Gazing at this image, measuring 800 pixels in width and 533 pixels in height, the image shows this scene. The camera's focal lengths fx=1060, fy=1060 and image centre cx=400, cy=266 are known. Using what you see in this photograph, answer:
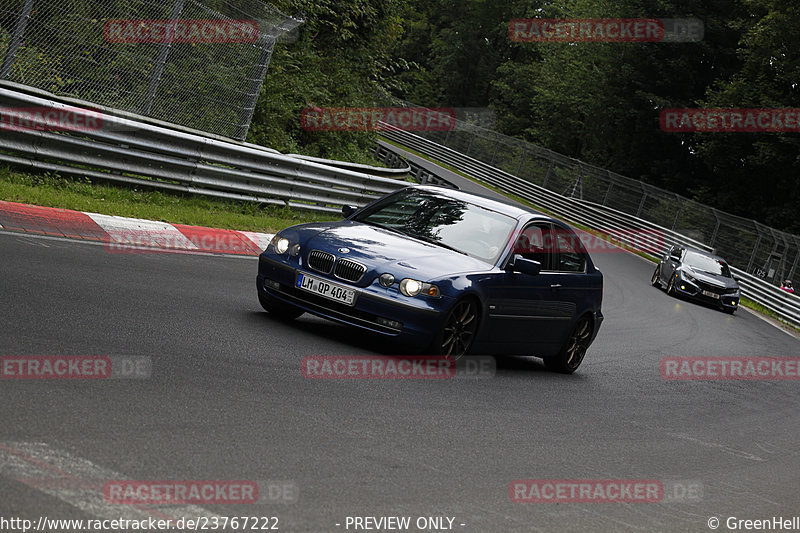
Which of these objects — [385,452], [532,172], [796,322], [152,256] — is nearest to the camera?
[385,452]

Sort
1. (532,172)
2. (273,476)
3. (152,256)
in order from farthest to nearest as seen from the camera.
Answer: (532,172) → (152,256) → (273,476)

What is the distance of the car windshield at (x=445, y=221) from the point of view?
368 inches

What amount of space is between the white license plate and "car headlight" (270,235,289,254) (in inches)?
13.9

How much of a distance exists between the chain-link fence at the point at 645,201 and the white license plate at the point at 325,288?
97.0 feet

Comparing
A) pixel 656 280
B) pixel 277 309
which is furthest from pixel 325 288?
pixel 656 280

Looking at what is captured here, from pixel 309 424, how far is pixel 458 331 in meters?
2.87

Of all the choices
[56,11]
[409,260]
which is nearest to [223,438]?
[409,260]

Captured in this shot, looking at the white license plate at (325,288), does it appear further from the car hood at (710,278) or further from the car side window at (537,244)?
the car hood at (710,278)

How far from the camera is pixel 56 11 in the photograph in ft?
41.8

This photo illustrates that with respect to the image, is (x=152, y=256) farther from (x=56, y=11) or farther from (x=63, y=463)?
(x=63, y=463)

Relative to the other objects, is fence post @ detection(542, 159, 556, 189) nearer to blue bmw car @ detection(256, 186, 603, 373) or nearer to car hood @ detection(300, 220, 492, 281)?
blue bmw car @ detection(256, 186, 603, 373)

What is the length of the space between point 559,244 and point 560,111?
2351 inches

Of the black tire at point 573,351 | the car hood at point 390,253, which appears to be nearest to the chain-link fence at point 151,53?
the car hood at point 390,253

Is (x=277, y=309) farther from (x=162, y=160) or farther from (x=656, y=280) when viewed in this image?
(x=656, y=280)
